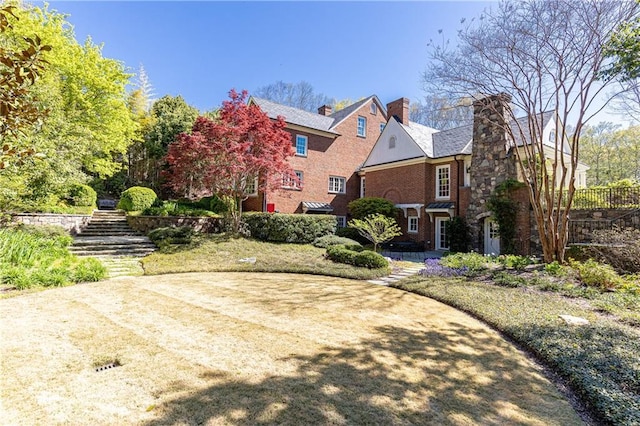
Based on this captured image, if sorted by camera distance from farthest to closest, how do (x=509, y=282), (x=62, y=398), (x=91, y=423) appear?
(x=509, y=282), (x=62, y=398), (x=91, y=423)

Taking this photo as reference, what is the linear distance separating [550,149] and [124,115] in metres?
24.3

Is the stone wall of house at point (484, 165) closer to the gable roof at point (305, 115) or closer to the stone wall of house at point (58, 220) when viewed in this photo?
the gable roof at point (305, 115)

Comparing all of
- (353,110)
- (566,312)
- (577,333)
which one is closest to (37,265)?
(577,333)

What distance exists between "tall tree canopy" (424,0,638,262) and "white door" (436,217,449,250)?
647cm

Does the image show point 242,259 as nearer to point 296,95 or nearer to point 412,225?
point 412,225

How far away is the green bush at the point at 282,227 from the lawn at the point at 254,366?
871 centimetres

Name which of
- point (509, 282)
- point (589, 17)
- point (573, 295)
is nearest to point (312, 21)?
point (589, 17)

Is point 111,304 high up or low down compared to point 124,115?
down

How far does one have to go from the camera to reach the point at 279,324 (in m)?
4.61

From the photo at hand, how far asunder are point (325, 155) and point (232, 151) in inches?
361

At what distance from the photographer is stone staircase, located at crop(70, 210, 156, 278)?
9.09 meters

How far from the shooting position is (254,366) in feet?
Result: 10.7

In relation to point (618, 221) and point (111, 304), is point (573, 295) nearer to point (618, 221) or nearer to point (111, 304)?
point (618, 221)

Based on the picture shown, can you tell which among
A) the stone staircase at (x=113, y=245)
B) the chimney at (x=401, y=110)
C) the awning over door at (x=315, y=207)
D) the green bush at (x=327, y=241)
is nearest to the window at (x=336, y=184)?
the awning over door at (x=315, y=207)
